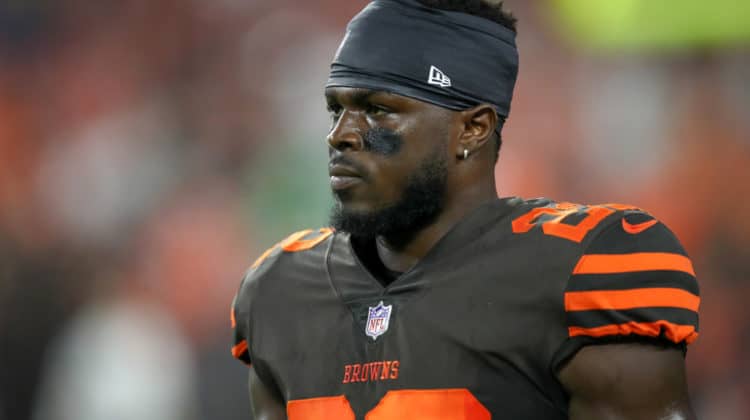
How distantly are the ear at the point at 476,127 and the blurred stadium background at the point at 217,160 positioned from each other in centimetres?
218

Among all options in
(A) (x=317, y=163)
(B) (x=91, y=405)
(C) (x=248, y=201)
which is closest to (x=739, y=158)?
(A) (x=317, y=163)

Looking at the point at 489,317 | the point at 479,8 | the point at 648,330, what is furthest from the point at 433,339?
the point at 479,8

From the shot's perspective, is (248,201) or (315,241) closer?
(315,241)

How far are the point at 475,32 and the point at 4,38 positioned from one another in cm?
348

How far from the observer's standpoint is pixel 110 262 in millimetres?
4457

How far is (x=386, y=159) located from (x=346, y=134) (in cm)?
8

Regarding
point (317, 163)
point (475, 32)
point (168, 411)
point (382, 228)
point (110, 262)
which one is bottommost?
point (168, 411)

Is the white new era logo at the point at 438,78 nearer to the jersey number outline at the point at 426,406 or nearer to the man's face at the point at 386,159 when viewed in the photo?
the man's face at the point at 386,159

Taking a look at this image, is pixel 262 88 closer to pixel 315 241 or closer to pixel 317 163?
pixel 317 163

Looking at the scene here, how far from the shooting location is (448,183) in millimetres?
1885

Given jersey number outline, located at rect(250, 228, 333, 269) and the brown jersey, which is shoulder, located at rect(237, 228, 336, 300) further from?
the brown jersey

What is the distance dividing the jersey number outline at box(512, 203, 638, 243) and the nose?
287 mm

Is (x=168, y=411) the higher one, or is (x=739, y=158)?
(x=739, y=158)

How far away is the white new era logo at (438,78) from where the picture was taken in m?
1.86
